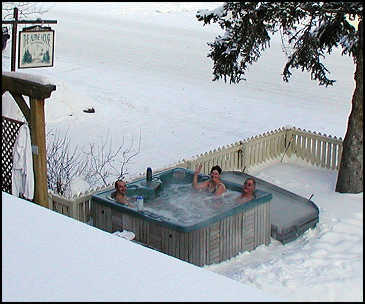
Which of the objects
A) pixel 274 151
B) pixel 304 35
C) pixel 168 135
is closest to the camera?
pixel 304 35

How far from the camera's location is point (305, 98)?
1444 centimetres

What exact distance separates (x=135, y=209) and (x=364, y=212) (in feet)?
7.01

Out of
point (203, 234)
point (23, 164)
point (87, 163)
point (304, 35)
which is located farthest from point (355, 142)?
point (23, 164)

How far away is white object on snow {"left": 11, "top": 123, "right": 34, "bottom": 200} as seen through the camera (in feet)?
16.1

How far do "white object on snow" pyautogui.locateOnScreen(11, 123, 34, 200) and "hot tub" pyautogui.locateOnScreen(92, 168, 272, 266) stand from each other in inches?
31.9

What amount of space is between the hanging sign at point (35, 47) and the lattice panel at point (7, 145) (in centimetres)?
285

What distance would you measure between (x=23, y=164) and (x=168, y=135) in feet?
19.6

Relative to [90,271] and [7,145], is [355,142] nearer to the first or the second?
[7,145]

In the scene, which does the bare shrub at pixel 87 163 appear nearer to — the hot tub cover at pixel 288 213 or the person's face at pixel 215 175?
the person's face at pixel 215 175

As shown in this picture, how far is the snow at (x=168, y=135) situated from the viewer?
259cm

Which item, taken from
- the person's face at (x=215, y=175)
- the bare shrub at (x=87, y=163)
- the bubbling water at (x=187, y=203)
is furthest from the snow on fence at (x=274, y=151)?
the bare shrub at (x=87, y=163)

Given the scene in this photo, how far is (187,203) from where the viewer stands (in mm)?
6141

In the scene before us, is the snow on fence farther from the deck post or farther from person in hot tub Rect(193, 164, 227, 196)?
the deck post

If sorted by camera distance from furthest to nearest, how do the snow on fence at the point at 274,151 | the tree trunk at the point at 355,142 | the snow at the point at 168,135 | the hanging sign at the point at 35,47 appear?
1. the hanging sign at the point at 35,47
2. the snow on fence at the point at 274,151
3. the tree trunk at the point at 355,142
4. the snow at the point at 168,135
